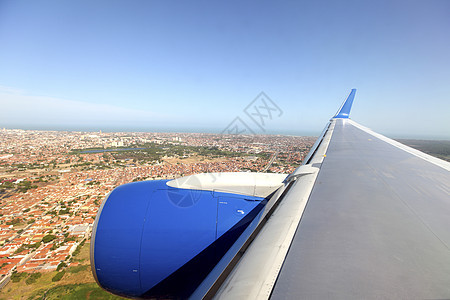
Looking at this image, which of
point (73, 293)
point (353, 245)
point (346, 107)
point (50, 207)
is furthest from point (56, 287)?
point (346, 107)

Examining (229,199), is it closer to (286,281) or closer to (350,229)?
(350,229)

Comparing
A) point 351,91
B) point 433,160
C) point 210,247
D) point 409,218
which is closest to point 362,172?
point 409,218

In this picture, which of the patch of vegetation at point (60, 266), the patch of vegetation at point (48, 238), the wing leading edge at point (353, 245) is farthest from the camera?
the patch of vegetation at point (48, 238)

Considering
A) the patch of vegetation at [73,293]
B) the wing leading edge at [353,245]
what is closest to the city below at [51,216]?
the patch of vegetation at [73,293]

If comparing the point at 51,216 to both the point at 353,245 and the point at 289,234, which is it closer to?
the point at 289,234

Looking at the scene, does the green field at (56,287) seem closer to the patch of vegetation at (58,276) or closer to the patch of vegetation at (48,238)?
the patch of vegetation at (58,276)

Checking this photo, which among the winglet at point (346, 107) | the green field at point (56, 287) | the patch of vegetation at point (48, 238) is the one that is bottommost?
the green field at point (56, 287)

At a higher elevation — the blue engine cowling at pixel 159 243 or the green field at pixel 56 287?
the blue engine cowling at pixel 159 243

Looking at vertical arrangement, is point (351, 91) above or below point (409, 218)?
above
